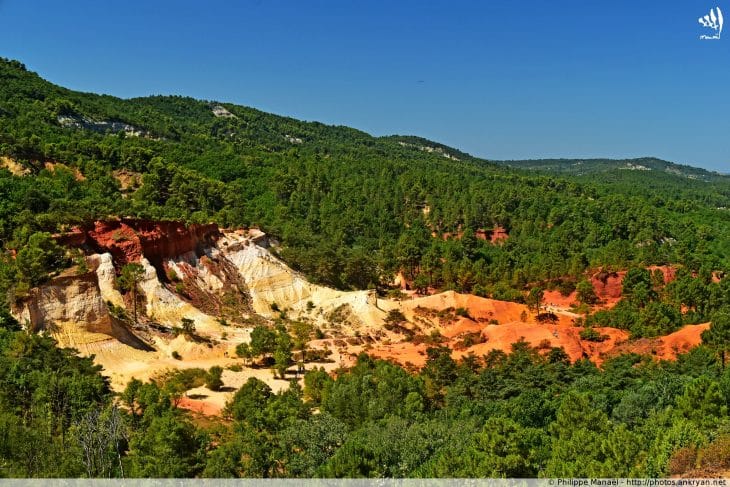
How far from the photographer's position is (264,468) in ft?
81.6

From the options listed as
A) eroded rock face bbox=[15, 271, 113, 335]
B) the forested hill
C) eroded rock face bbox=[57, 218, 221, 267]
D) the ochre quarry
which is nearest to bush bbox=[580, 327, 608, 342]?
the ochre quarry

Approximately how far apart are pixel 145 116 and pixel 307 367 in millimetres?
118214

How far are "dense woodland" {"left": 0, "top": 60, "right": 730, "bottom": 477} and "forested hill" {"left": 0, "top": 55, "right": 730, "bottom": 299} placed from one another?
37 cm

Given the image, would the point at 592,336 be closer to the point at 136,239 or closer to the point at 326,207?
the point at 136,239

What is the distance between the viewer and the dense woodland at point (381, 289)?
22.9 m

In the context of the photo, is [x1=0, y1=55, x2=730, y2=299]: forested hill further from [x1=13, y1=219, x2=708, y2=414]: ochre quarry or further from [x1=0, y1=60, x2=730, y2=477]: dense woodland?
[x1=13, y1=219, x2=708, y2=414]: ochre quarry

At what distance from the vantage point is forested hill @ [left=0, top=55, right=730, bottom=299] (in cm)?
6781

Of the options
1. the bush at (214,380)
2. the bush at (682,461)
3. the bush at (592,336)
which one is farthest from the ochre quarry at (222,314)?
the bush at (682,461)

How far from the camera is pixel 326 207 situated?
337ft

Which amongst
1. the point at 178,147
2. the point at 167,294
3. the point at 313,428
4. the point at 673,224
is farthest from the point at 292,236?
the point at 673,224

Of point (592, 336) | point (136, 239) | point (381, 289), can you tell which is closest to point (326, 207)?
point (381, 289)

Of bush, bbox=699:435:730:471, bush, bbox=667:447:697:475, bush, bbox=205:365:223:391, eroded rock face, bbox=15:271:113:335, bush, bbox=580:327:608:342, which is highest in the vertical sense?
eroded rock face, bbox=15:271:113:335

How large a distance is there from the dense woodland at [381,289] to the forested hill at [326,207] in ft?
1.21

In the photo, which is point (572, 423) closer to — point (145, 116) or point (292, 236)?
point (292, 236)
